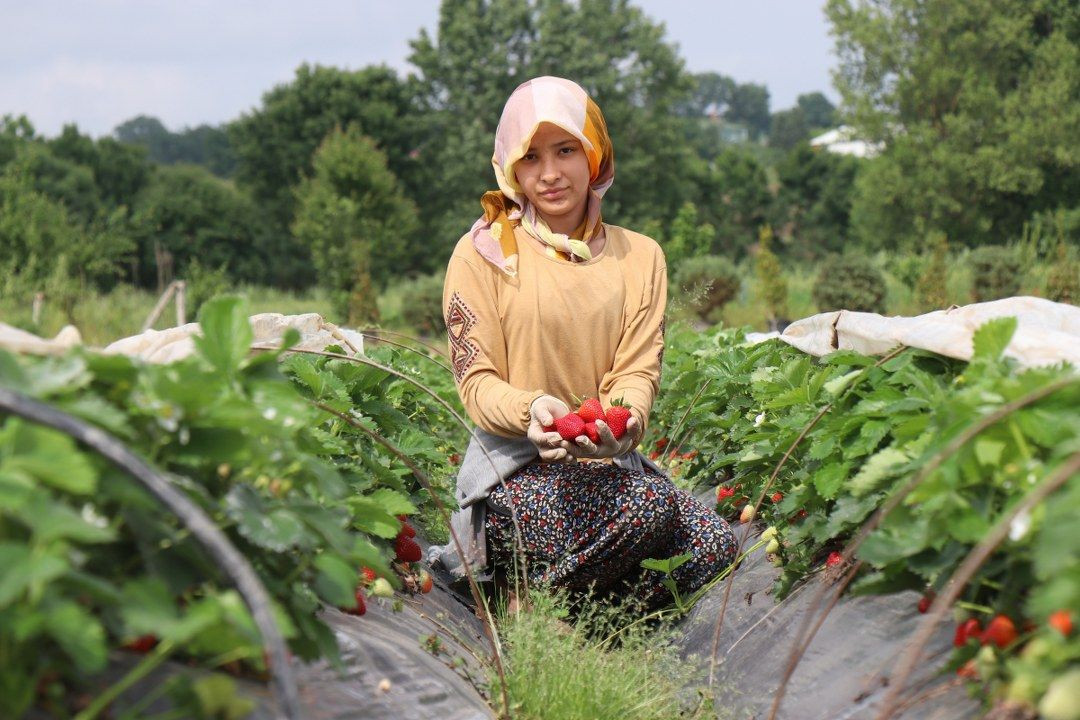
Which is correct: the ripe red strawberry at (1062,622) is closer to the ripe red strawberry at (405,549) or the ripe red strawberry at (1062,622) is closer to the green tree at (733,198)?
the ripe red strawberry at (405,549)

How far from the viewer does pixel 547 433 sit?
2939mm

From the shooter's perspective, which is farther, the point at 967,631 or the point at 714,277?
the point at 714,277

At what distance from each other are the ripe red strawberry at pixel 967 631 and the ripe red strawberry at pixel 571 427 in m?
1.30

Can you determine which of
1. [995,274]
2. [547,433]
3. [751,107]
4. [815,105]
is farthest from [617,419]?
[751,107]

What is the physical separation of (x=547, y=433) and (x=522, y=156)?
2.75ft

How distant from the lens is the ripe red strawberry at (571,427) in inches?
113

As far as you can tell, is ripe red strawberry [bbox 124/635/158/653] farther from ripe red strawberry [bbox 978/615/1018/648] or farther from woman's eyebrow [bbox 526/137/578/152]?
woman's eyebrow [bbox 526/137/578/152]

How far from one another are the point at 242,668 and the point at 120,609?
1.15 ft

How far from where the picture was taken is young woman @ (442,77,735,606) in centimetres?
314

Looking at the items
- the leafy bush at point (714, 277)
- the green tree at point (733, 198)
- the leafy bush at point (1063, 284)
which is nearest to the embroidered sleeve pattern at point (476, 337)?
the leafy bush at point (1063, 284)

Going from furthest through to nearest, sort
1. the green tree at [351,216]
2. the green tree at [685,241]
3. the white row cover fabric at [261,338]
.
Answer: the green tree at [351,216]
the green tree at [685,241]
the white row cover fabric at [261,338]

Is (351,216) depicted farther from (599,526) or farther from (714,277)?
(599,526)

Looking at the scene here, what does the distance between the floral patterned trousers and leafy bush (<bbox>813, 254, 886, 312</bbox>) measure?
12.4 m

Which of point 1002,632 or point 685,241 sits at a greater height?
point 1002,632
